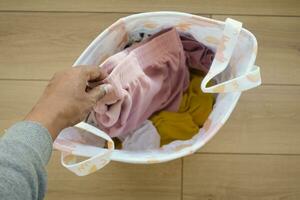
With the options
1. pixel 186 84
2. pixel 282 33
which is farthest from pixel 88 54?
pixel 282 33

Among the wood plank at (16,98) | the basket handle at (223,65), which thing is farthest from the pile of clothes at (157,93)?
the wood plank at (16,98)

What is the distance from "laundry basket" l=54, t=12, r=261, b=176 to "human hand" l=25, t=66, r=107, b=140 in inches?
3.7

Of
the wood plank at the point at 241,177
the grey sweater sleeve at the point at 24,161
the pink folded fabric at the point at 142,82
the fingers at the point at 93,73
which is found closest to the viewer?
the grey sweater sleeve at the point at 24,161

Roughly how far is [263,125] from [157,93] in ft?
0.84

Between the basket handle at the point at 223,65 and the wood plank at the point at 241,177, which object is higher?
the basket handle at the point at 223,65

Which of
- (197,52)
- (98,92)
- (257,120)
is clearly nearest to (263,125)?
(257,120)

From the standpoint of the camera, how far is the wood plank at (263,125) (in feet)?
2.74

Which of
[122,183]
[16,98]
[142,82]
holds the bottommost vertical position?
[122,183]

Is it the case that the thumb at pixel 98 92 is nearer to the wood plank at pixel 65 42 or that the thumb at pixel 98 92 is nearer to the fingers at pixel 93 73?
the fingers at pixel 93 73

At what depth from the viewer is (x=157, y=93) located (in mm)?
741

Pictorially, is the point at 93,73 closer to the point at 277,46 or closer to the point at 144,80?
the point at 144,80

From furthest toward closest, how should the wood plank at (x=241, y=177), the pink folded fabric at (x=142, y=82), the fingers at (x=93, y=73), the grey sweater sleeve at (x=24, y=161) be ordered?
the wood plank at (x=241, y=177) < the pink folded fabric at (x=142, y=82) < the fingers at (x=93, y=73) < the grey sweater sleeve at (x=24, y=161)

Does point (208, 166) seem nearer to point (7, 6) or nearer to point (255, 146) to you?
point (255, 146)

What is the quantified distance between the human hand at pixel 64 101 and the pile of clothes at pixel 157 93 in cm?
12
